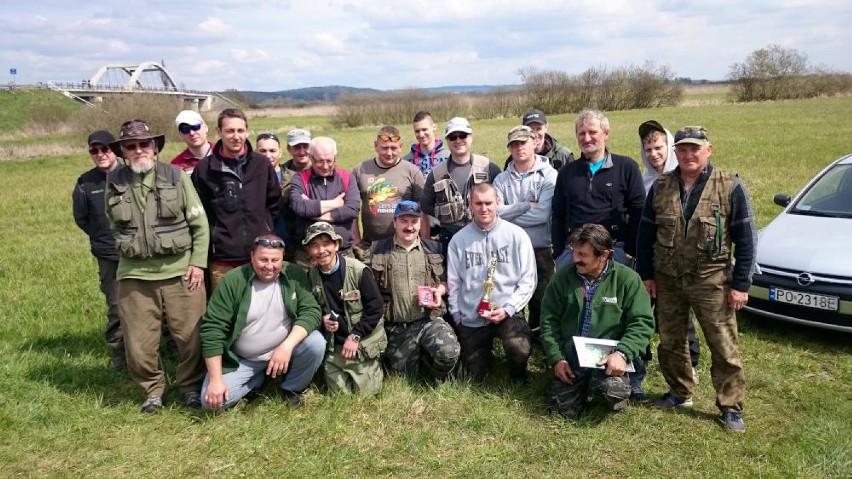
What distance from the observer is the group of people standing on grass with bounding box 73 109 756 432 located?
4.00 meters

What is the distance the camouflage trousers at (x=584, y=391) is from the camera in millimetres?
4055

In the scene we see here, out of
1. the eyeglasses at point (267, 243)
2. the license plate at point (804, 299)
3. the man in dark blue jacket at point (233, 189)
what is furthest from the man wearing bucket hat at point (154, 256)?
the license plate at point (804, 299)

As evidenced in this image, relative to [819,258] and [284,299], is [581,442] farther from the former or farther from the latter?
[819,258]

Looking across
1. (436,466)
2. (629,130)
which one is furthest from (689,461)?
(629,130)

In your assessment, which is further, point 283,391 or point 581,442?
point 283,391


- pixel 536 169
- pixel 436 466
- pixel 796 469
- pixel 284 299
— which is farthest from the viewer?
pixel 536 169

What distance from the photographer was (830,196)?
644cm

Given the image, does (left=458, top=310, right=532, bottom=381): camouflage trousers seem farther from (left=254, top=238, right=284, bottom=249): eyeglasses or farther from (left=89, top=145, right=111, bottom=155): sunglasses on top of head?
(left=89, top=145, right=111, bottom=155): sunglasses on top of head

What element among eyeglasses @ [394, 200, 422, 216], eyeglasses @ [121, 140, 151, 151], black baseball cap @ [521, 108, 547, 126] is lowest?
eyeglasses @ [394, 200, 422, 216]

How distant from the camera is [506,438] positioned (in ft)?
13.1

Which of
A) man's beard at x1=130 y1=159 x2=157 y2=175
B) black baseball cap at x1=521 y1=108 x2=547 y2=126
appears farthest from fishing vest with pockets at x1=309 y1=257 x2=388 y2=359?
black baseball cap at x1=521 y1=108 x2=547 y2=126

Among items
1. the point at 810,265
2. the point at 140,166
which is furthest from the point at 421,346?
the point at 810,265

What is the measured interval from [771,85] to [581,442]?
6136 centimetres

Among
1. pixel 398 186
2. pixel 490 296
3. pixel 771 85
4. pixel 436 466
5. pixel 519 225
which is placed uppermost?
pixel 771 85
